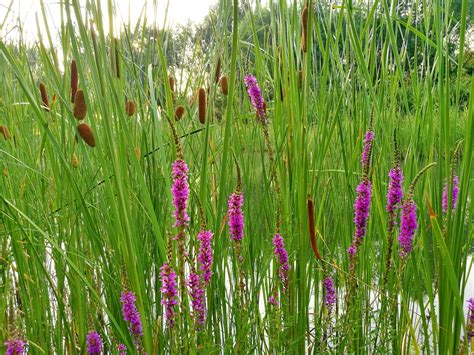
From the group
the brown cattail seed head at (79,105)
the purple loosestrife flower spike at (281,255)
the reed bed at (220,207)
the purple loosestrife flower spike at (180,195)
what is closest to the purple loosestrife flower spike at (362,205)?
the reed bed at (220,207)

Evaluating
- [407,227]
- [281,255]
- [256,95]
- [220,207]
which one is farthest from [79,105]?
[407,227]

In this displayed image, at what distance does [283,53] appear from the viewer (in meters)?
1.12

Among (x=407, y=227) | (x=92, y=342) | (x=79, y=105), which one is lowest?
(x=92, y=342)

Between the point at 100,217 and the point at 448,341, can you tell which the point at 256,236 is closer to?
the point at 100,217

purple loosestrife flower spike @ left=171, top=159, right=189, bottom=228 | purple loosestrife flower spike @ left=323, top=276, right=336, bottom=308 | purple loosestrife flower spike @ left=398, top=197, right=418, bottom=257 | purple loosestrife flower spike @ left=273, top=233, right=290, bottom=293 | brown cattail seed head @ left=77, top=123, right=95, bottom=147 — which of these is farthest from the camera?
purple loosestrife flower spike @ left=323, top=276, right=336, bottom=308

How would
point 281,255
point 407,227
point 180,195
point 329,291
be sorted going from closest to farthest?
point 180,195 < point 407,227 < point 281,255 < point 329,291

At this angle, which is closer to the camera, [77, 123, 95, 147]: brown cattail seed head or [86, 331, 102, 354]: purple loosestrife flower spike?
[77, 123, 95, 147]: brown cattail seed head

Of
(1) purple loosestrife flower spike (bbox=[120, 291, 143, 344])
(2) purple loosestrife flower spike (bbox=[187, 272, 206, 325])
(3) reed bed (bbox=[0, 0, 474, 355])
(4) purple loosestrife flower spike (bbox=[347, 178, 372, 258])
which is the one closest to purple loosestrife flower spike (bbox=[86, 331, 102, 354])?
(3) reed bed (bbox=[0, 0, 474, 355])

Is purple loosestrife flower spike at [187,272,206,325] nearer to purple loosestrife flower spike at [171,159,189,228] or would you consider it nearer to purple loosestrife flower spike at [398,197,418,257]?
purple loosestrife flower spike at [171,159,189,228]

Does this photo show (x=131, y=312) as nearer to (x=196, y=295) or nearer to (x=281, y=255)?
(x=196, y=295)

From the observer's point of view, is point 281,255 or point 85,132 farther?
point 281,255

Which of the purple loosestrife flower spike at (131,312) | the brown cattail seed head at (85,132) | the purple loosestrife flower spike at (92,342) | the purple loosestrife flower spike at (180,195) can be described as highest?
the brown cattail seed head at (85,132)

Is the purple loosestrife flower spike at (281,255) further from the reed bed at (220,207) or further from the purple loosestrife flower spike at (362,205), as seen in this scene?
the purple loosestrife flower spike at (362,205)

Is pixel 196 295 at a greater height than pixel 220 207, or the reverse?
pixel 220 207
